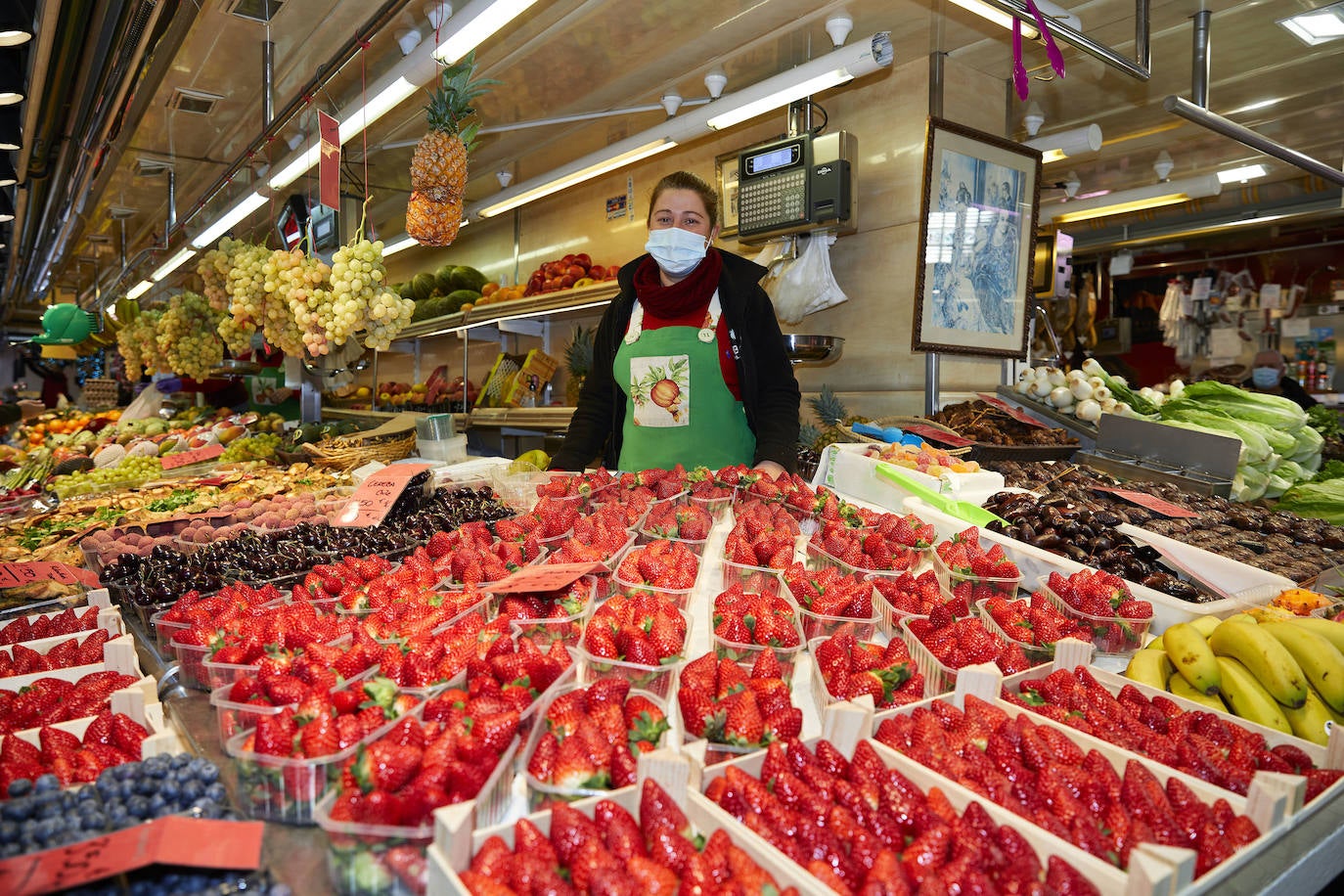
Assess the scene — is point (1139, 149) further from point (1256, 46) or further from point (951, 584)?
point (951, 584)

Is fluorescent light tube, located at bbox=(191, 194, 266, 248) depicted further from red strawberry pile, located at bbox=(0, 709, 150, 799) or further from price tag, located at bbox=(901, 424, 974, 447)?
red strawberry pile, located at bbox=(0, 709, 150, 799)

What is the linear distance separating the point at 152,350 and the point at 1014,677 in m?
7.18

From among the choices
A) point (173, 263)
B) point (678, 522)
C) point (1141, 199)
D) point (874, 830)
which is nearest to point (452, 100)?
point (678, 522)

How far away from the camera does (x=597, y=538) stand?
6.54 feet

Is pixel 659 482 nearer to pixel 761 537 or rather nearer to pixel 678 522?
pixel 678 522

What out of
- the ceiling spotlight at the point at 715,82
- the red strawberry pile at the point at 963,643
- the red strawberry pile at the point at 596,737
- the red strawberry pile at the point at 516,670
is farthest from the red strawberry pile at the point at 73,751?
the ceiling spotlight at the point at 715,82

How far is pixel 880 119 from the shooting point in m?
4.89

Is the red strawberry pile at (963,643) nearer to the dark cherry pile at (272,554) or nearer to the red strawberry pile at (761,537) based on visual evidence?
the red strawberry pile at (761,537)

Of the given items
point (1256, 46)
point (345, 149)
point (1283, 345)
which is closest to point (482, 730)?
point (1256, 46)

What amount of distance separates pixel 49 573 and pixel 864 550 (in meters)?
2.05

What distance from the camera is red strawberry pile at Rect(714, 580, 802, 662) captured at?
1.37m

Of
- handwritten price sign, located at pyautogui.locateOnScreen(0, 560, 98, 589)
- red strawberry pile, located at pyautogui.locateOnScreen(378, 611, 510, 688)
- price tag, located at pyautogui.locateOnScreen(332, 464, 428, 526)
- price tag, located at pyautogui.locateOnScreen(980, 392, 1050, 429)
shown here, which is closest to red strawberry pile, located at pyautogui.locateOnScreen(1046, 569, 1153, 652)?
red strawberry pile, located at pyautogui.locateOnScreen(378, 611, 510, 688)

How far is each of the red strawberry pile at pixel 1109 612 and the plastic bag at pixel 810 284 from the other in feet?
10.4

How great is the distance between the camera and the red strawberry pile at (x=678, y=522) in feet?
6.68
